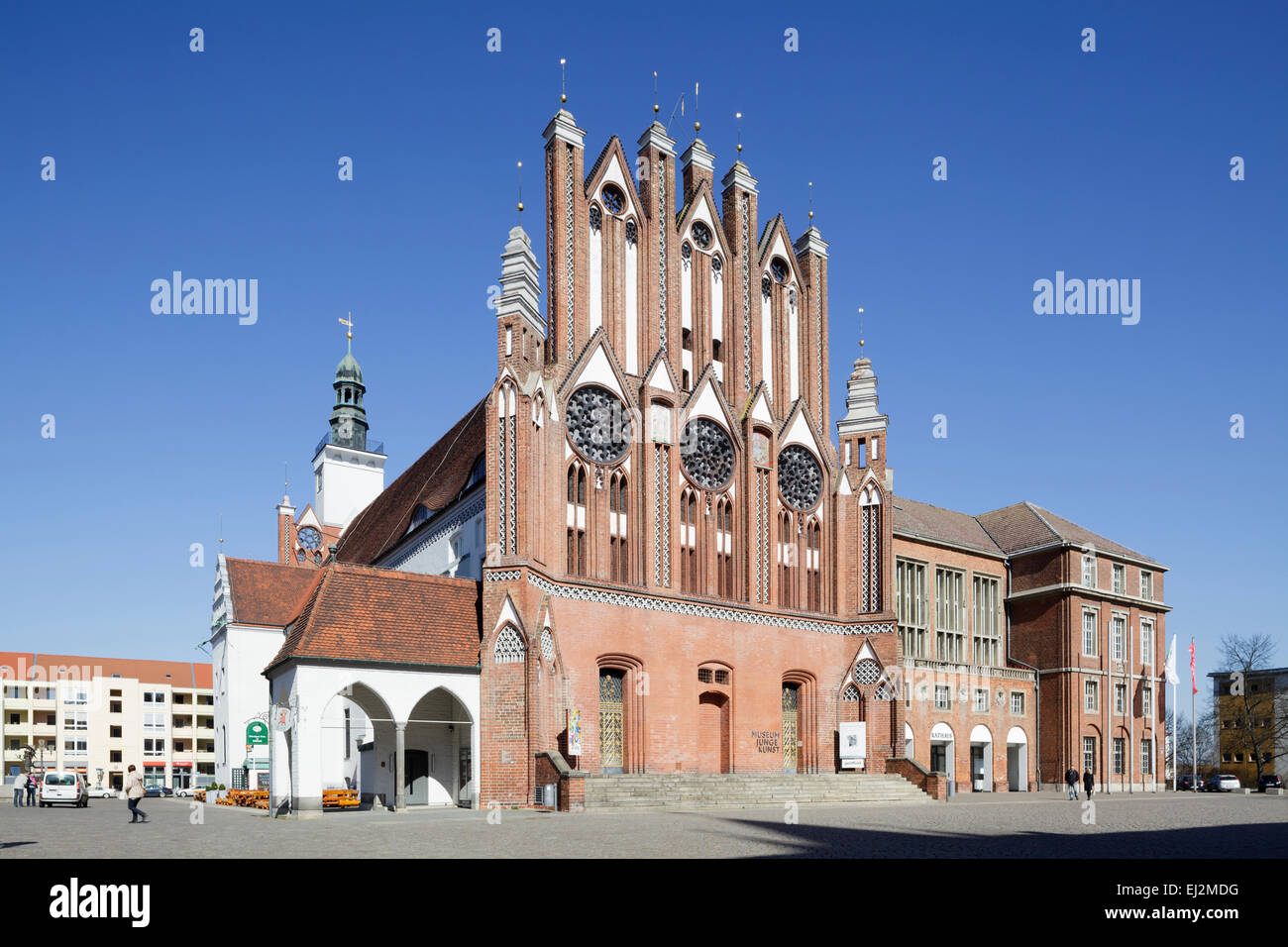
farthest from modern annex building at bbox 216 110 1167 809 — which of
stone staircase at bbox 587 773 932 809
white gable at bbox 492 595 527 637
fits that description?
stone staircase at bbox 587 773 932 809

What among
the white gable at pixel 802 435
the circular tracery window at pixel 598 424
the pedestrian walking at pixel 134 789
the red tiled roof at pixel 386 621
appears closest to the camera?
→ the pedestrian walking at pixel 134 789

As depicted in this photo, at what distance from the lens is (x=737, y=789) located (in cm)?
3544

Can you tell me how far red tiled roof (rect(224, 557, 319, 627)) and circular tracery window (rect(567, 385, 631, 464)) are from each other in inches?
923

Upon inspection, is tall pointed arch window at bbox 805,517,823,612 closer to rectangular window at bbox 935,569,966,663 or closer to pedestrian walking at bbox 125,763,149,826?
rectangular window at bbox 935,569,966,663

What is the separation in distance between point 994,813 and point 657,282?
21430 millimetres

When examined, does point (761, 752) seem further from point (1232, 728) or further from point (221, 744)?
point (1232, 728)

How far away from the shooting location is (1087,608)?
2114 inches

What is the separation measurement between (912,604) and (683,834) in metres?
31.6

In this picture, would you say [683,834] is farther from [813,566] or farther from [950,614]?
[950,614]

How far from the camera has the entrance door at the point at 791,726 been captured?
41469 mm

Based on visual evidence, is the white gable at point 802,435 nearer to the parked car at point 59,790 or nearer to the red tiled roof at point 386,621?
the red tiled roof at point 386,621

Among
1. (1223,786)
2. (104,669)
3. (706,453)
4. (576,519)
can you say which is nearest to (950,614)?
(706,453)

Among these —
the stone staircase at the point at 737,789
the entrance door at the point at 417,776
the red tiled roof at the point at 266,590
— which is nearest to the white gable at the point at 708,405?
the stone staircase at the point at 737,789

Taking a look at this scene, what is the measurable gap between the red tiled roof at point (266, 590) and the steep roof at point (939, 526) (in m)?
29.2
